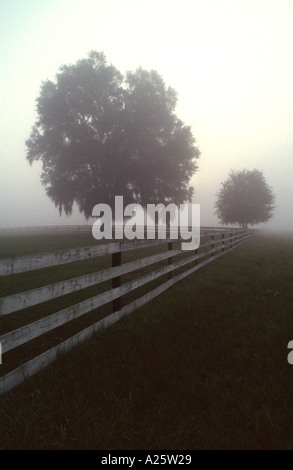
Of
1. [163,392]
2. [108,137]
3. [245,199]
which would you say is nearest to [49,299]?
[163,392]

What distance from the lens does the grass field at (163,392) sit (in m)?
2.10

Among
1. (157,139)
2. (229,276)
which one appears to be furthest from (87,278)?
(157,139)

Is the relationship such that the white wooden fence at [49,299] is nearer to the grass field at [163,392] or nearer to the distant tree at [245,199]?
the grass field at [163,392]

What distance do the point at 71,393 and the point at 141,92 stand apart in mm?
26495

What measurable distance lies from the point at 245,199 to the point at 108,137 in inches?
1229

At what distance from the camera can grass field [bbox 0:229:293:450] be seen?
2.10m

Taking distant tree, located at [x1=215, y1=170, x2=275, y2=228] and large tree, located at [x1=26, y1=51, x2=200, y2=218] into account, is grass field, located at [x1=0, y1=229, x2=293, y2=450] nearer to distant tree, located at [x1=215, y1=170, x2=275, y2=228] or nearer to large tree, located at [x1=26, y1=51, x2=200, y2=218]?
large tree, located at [x1=26, y1=51, x2=200, y2=218]

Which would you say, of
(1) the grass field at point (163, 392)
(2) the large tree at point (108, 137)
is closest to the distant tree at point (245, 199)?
(2) the large tree at point (108, 137)

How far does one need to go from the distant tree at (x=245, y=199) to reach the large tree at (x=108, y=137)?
83.4 ft

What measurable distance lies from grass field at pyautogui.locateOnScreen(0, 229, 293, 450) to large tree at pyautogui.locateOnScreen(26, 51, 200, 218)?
21.4m

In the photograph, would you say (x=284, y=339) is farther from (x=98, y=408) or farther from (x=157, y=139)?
(x=157, y=139)

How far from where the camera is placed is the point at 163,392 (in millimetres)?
2641

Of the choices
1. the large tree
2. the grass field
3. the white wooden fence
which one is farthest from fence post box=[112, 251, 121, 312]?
the large tree

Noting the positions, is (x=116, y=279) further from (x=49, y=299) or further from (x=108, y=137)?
(x=108, y=137)
